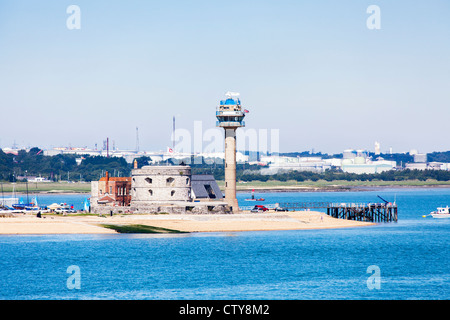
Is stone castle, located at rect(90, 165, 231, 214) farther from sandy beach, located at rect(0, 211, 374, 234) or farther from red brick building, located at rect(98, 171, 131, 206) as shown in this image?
sandy beach, located at rect(0, 211, 374, 234)

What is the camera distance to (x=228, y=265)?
7256cm

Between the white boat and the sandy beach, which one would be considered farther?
the white boat

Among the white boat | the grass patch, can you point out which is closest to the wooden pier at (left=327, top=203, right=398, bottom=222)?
the white boat

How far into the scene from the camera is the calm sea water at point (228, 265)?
58531 millimetres

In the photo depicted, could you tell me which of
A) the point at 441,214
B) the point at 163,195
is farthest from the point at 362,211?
the point at 163,195

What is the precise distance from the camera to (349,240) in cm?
9562

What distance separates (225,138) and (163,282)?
52964 millimetres

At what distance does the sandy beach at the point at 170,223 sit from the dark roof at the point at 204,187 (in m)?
9.16

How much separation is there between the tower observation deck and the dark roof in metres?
7.36

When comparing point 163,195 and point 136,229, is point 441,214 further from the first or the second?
point 136,229

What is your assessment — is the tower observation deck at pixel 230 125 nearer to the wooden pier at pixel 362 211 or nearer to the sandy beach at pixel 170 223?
the sandy beach at pixel 170 223

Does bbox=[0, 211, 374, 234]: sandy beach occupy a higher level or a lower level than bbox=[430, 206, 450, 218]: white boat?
higher

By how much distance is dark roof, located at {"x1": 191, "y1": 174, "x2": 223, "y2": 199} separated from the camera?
12144 cm
